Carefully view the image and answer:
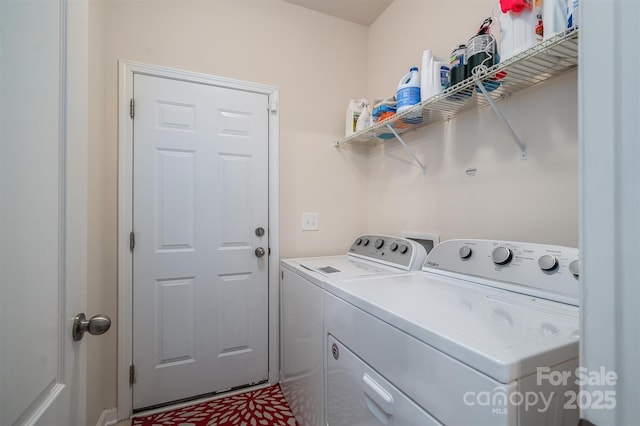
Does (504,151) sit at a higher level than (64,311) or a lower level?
higher

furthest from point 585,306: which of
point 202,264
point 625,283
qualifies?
point 202,264

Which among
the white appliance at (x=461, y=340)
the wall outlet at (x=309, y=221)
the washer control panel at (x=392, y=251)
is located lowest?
the white appliance at (x=461, y=340)

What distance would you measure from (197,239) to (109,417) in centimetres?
→ 112

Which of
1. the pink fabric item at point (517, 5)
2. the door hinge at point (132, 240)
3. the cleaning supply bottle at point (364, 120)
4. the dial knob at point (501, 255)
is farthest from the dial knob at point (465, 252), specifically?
the door hinge at point (132, 240)

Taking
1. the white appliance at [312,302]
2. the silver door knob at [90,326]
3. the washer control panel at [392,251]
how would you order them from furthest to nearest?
the washer control panel at [392,251] → the white appliance at [312,302] → the silver door knob at [90,326]

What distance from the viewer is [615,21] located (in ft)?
1.25

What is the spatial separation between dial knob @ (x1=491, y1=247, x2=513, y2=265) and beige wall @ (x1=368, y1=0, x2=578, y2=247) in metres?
0.23

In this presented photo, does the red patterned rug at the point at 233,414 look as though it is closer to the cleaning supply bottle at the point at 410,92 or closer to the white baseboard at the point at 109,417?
the white baseboard at the point at 109,417

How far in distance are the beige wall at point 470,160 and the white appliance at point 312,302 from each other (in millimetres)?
300

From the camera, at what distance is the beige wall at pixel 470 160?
113 centimetres

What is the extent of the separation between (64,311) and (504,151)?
1713mm

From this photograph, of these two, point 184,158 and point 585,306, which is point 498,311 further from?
point 184,158

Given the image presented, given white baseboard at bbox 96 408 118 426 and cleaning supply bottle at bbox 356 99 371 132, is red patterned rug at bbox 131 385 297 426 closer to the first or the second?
white baseboard at bbox 96 408 118 426

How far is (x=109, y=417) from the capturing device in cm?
163
